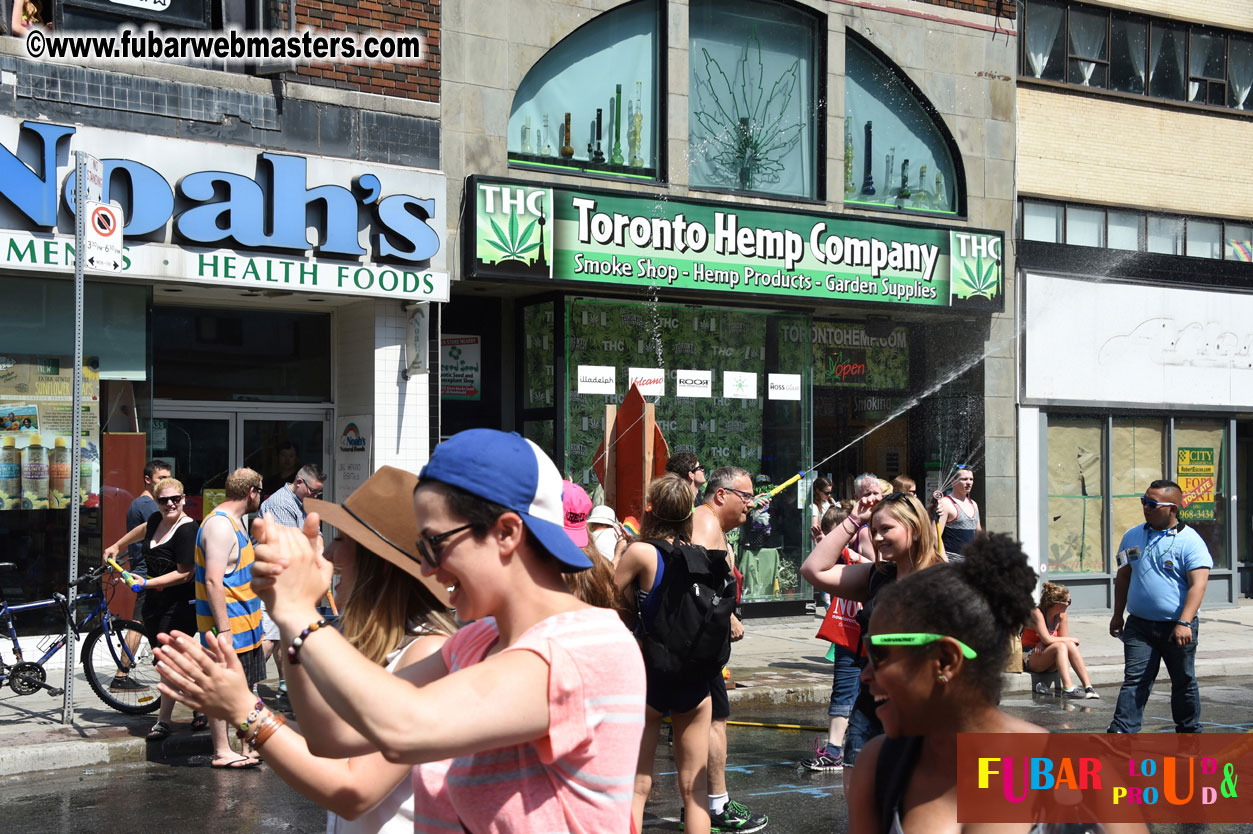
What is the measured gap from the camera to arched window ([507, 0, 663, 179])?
14320 mm

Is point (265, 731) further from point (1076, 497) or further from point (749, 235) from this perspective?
point (1076, 497)

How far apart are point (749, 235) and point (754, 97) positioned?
1.80m

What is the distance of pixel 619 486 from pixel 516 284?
5083 millimetres

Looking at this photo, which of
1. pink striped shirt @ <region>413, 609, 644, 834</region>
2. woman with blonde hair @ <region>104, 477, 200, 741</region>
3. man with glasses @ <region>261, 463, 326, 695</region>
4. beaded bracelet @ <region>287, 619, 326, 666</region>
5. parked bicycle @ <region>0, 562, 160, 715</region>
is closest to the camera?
beaded bracelet @ <region>287, 619, 326, 666</region>

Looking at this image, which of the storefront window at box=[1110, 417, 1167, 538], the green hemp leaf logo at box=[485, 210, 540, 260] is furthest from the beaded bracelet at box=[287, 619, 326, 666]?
the storefront window at box=[1110, 417, 1167, 538]

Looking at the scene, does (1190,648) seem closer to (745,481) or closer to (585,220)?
(745,481)

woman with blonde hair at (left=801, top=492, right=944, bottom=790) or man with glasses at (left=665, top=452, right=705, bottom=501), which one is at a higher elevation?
man with glasses at (left=665, top=452, right=705, bottom=501)

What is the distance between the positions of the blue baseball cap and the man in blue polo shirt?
23.6 ft

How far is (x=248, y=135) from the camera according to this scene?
1243 cm

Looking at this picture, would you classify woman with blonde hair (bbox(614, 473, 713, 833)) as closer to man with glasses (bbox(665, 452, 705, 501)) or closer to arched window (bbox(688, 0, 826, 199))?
man with glasses (bbox(665, 452, 705, 501))

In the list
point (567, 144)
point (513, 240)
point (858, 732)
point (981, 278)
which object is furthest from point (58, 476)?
point (981, 278)

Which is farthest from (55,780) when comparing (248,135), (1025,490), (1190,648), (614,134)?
(1025,490)

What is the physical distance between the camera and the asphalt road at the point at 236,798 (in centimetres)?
713

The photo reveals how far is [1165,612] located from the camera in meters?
8.72
